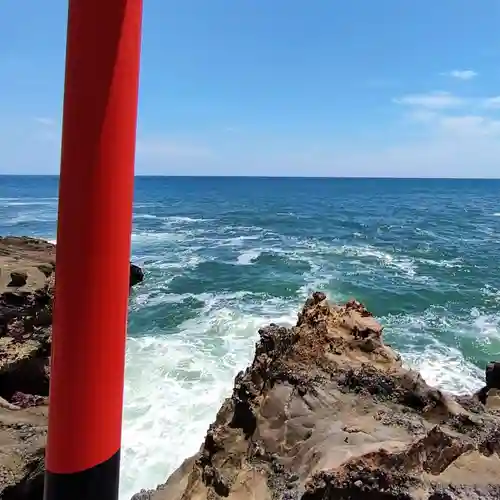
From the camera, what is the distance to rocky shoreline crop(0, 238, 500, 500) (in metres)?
3.39

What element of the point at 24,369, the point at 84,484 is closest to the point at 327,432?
the point at 84,484

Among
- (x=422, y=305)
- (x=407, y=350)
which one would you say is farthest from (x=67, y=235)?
(x=422, y=305)

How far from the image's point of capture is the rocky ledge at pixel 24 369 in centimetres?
528

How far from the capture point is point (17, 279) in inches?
424

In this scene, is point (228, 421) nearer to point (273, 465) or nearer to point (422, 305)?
point (273, 465)

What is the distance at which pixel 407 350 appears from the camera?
12.2 m

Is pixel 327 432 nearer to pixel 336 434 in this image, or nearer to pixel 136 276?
pixel 336 434

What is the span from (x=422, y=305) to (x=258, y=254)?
9.96m

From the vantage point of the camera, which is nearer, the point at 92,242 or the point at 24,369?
the point at 92,242

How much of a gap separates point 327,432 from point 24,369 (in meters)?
6.43

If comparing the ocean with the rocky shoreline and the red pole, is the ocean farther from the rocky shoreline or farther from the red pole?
the red pole

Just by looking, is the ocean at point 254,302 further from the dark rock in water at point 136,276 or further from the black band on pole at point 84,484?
the black band on pole at point 84,484

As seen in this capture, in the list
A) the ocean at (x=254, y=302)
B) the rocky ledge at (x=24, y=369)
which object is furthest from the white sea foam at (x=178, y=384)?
the rocky ledge at (x=24, y=369)

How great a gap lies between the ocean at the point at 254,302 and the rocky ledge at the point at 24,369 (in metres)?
1.70
